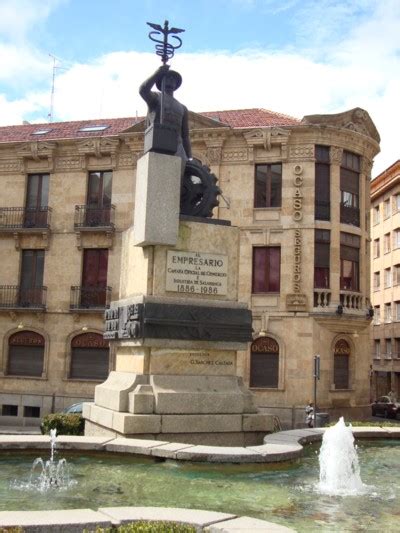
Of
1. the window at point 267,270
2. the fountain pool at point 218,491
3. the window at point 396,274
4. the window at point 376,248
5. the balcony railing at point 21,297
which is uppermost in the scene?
the window at point 376,248

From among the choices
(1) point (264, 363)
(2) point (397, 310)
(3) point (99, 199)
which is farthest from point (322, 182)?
(2) point (397, 310)

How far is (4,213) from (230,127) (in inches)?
454

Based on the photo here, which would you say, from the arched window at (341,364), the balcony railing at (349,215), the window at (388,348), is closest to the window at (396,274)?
the window at (388,348)

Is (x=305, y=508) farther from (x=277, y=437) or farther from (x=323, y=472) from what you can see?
(x=277, y=437)

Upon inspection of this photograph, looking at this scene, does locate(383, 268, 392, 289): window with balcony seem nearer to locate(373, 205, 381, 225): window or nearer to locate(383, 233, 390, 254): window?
locate(383, 233, 390, 254): window

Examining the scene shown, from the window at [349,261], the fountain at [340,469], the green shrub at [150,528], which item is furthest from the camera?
the window at [349,261]

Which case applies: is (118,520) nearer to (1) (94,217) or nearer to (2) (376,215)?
(1) (94,217)

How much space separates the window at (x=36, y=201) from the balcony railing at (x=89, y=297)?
11.9 feet

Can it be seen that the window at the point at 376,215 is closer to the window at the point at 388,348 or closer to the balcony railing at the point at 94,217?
the window at the point at 388,348

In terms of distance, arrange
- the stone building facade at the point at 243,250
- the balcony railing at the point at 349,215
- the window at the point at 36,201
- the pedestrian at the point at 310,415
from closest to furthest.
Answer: the pedestrian at the point at 310,415, the stone building facade at the point at 243,250, the balcony railing at the point at 349,215, the window at the point at 36,201

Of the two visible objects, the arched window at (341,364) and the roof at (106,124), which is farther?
Result: the roof at (106,124)

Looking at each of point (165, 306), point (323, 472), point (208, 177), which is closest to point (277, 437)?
point (323, 472)

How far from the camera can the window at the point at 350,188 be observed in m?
28.7

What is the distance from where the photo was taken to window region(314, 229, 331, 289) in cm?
2752
